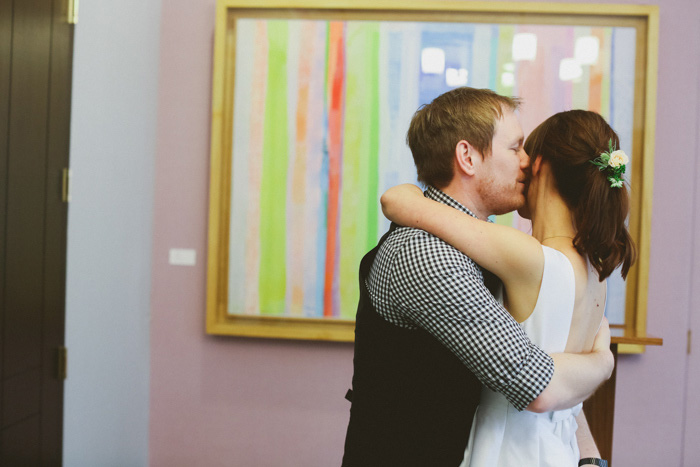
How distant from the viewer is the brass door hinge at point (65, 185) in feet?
7.44

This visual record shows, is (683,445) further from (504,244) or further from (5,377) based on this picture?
(5,377)

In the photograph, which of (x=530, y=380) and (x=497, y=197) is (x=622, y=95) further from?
(x=530, y=380)

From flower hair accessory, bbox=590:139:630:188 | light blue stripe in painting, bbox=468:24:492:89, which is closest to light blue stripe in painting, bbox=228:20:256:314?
light blue stripe in painting, bbox=468:24:492:89

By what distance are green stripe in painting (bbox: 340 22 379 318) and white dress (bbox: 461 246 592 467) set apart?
1586mm

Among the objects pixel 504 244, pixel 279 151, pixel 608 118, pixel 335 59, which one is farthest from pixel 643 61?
pixel 504 244

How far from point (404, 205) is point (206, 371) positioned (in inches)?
78.9

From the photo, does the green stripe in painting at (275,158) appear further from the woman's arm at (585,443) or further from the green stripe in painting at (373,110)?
the woman's arm at (585,443)

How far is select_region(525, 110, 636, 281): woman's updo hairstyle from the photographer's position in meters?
1.16

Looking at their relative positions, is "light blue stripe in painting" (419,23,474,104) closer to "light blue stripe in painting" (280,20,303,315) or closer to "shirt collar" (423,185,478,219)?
"light blue stripe in painting" (280,20,303,315)

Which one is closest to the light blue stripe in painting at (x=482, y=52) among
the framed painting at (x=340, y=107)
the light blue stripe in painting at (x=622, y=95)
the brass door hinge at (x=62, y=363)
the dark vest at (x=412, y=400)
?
the framed painting at (x=340, y=107)

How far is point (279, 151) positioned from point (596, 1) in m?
1.62

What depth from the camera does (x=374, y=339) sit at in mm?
1151

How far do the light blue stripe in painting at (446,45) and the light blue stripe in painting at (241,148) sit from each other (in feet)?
2.64

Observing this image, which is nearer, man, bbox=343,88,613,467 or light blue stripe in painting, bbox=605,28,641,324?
man, bbox=343,88,613,467
